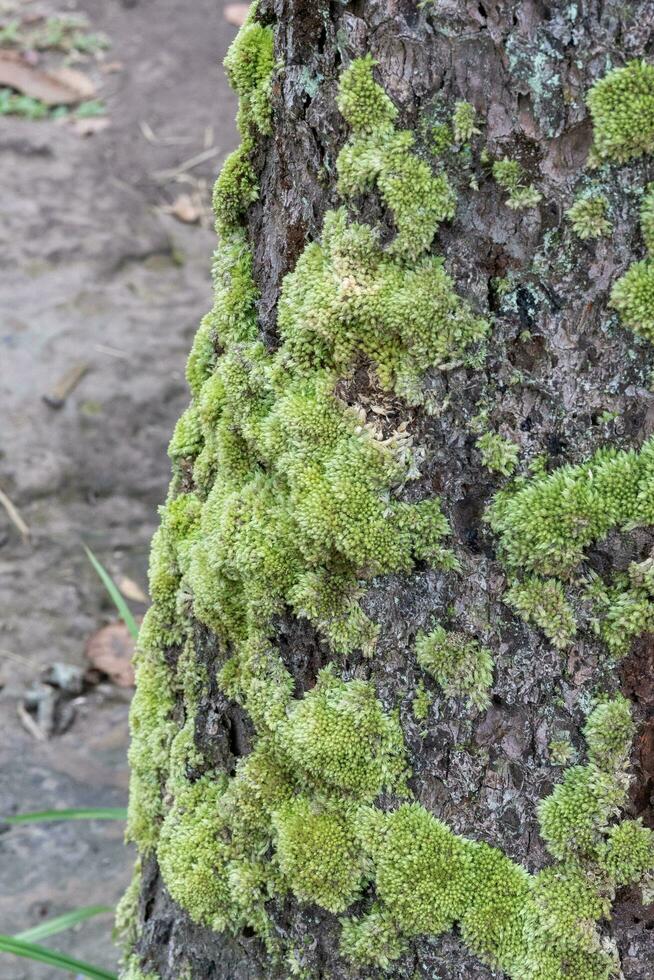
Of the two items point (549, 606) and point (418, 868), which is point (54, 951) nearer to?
point (418, 868)

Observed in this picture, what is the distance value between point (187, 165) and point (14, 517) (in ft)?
10.1

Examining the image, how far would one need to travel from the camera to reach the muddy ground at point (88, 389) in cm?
268

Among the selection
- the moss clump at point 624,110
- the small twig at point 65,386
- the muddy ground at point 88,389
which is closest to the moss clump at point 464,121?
the moss clump at point 624,110

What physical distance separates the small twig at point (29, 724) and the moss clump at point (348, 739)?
6.65 ft

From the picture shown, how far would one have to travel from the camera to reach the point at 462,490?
113 cm

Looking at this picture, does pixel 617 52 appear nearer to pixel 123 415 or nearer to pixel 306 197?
pixel 306 197

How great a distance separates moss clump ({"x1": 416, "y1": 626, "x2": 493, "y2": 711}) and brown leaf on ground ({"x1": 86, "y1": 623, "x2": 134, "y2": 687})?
221cm

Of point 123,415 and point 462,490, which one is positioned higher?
point 462,490

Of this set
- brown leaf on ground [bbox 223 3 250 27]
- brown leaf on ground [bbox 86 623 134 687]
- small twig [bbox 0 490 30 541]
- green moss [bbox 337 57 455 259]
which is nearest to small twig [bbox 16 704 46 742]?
brown leaf on ground [bbox 86 623 134 687]

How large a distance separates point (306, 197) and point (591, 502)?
0.50 metres

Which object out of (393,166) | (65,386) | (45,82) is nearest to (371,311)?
(393,166)

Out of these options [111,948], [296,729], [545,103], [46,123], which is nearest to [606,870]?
[296,729]

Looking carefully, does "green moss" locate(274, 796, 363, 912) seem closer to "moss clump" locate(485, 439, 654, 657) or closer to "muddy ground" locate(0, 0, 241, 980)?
"moss clump" locate(485, 439, 654, 657)

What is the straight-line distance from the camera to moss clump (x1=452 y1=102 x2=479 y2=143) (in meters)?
1.02
